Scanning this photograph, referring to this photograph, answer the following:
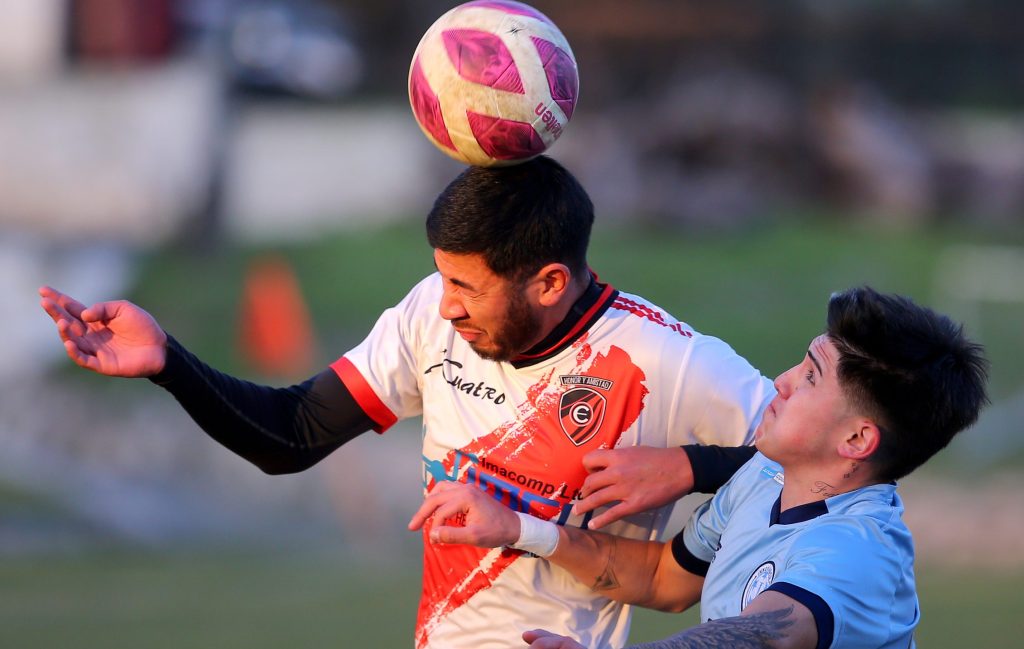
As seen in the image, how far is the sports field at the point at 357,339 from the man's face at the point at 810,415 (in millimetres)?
5924

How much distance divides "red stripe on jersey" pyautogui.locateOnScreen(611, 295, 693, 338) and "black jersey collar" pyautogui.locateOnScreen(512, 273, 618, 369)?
0.06 meters

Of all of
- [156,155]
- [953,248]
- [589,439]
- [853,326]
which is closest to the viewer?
[853,326]

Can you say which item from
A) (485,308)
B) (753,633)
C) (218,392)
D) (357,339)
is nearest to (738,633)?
(753,633)

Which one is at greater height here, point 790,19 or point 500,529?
point 790,19

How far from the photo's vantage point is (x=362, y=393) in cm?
339

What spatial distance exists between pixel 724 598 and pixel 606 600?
1.75ft

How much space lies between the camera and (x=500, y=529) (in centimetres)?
300

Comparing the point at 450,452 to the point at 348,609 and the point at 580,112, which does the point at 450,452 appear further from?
the point at 580,112

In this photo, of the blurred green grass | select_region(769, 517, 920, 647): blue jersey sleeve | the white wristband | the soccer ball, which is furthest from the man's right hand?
the blurred green grass

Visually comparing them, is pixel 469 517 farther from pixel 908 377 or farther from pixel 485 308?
pixel 908 377

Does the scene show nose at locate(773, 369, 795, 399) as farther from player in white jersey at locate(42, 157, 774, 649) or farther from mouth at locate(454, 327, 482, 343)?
mouth at locate(454, 327, 482, 343)

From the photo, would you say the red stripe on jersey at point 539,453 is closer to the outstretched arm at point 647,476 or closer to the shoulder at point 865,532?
the outstretched arm at point 647,476

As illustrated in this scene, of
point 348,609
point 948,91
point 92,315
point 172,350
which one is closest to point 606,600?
point 172,350

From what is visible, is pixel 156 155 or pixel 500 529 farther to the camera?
pixel 156 155
